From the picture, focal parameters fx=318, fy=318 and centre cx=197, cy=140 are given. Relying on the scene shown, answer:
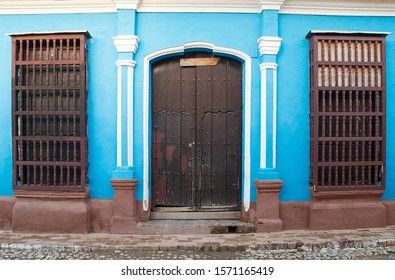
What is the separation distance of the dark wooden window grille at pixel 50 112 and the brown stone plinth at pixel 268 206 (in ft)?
8.58

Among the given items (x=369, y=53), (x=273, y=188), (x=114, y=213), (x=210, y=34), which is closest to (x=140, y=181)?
(x=114, y=213)

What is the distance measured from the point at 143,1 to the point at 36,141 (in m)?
2.64

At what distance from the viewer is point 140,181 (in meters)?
4.86

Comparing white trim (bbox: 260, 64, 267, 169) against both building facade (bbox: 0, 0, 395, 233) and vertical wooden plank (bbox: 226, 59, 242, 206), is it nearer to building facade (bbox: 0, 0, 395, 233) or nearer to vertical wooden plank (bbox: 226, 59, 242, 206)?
building facade (bbox: 0, 0, 395, 233)

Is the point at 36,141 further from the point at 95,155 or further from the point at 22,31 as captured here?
the point at 22,31

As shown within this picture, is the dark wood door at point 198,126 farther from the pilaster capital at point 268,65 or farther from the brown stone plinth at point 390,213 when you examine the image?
the brown stone plinth at point 390,213

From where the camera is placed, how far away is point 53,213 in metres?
4.67

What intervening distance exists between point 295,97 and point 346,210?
6.11 ft

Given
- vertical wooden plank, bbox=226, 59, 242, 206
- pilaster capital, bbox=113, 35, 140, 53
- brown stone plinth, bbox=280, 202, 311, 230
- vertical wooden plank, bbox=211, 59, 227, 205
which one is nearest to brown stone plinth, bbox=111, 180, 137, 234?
vertical wooden plank, bbox=211, 59, 227, 205

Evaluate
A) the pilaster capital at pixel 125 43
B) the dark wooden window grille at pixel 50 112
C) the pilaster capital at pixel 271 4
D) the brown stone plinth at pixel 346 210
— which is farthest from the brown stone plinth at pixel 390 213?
the dark wooden window grille at pixel 50 112

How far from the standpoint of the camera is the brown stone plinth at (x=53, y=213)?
4.66m

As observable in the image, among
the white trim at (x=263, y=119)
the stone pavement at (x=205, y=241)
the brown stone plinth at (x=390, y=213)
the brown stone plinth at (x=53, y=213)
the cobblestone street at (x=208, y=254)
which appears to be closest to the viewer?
the cobblestone street at (x=208, y=254)

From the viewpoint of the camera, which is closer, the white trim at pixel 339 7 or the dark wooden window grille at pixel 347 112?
the dark wooden window grille at pixel 347 112

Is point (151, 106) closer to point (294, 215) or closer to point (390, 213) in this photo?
point (294, 215)
